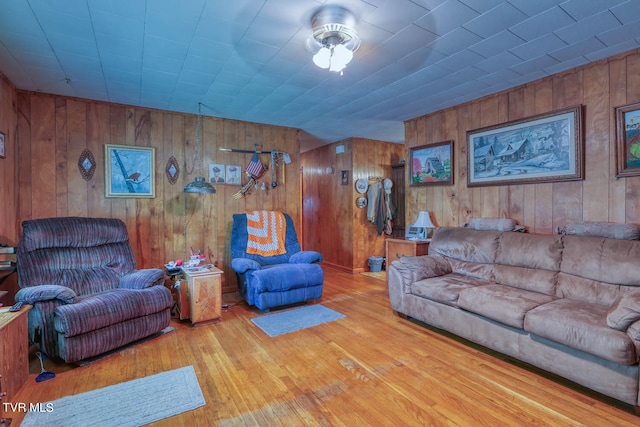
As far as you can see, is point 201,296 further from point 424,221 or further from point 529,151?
point 529,151

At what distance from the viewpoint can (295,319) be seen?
127 inches

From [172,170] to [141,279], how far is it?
1656mm

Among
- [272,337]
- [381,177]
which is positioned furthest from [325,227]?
[272,337]

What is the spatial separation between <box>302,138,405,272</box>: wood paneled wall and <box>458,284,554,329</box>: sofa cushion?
2.94 metres

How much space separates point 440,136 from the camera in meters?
4.05

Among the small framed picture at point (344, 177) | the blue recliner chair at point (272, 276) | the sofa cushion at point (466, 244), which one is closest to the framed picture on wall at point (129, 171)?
the blue recliner chair at point (272, 276)

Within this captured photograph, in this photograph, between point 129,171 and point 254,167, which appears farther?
point 254,167

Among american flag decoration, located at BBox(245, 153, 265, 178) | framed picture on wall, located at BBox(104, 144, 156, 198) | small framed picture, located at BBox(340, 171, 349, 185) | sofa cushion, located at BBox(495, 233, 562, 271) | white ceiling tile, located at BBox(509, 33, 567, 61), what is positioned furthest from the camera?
small framed picture, located at BBox(340, 171, 349, 185)

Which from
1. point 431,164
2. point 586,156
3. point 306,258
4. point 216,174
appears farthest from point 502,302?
point 216,174

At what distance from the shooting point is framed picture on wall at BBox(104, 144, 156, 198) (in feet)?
11.9

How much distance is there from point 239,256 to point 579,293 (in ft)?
11.1

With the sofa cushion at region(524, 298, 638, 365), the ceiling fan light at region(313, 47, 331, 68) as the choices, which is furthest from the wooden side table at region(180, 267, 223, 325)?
the sofa cushion at region(524, 298, 638, 365)

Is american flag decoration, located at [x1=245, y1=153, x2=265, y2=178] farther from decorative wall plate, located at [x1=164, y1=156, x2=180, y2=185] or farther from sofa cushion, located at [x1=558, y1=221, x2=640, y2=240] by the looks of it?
sofa cushion, located at [x1=558, y1=221, x2=640, y2=240]

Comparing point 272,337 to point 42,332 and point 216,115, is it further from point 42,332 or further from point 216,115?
point 216,115
